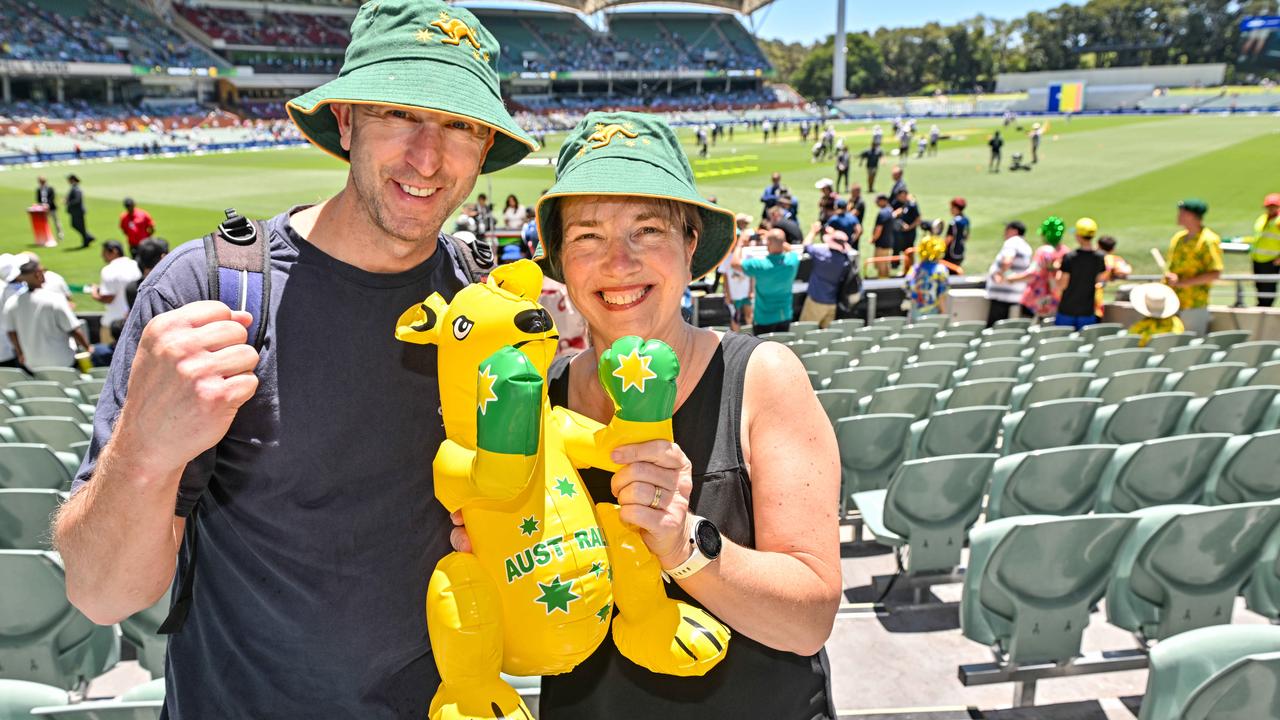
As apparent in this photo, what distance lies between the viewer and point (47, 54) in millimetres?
55094

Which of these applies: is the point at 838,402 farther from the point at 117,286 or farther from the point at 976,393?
the point at 117,286

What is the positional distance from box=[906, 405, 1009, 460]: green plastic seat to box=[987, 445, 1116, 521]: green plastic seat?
707mm

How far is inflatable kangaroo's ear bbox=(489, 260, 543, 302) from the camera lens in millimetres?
1646

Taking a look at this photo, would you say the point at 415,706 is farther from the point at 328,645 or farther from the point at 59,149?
the point at 59,149

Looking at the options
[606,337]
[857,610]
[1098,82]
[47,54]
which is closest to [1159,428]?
[857,610]

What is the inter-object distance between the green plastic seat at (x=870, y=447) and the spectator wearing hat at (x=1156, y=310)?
410 cm

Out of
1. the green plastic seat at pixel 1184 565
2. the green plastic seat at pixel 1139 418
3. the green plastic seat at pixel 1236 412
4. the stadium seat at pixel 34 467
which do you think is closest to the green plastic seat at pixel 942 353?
the green plastic seat at pixel 1139 418

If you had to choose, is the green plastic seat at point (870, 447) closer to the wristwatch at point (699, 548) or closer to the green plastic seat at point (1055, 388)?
the green plastic seat at point (1055, 388)

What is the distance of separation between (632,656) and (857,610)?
116 inches

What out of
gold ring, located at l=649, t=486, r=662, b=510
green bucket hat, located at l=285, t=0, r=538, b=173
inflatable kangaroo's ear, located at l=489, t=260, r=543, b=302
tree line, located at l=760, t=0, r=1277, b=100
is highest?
tree line, located at l=760, t=0, r=1277, b=100

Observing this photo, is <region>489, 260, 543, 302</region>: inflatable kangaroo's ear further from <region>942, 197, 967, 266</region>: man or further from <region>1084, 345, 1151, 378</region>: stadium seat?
<region>942, 197, 967, 266</region>: man

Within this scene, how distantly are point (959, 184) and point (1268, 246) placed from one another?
1644cm

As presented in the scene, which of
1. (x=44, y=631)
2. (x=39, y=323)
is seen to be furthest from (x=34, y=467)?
(x=39, y=323)

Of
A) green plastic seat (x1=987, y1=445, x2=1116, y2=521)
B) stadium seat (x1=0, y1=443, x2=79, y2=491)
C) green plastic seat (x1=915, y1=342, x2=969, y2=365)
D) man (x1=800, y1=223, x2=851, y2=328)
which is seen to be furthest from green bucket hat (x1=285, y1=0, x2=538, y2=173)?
man (x1=800, y1=223, x2=851, y2=328)
